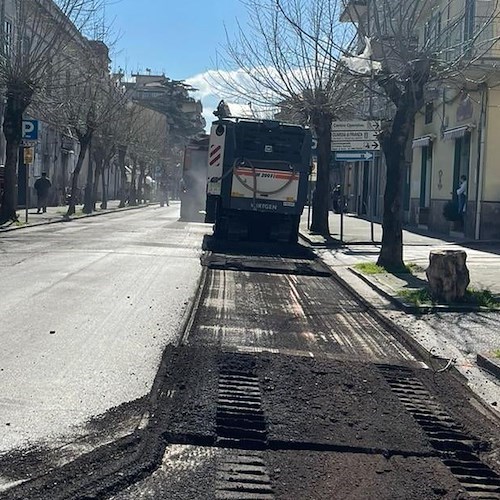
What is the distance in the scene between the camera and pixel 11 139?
27656 millimetres

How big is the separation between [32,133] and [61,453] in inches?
947

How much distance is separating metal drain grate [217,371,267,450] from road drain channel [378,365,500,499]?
3.81 ft

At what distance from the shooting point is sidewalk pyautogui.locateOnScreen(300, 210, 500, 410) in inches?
340

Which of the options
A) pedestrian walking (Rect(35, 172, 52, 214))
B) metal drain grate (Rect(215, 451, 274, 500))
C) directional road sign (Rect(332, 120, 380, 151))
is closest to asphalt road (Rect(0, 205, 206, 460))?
metal drain grate (Rect(215, 451, 274, 500))

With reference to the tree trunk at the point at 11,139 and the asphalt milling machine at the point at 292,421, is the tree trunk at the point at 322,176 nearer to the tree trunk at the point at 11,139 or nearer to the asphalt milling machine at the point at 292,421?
the tree trunk at the point at 11,139

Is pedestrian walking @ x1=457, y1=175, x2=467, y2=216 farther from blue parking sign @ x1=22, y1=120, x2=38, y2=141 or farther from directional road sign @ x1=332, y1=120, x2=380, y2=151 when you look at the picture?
blue parking sign @ x1=22, y1=120, x2=38, y2=141

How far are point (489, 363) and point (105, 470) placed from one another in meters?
4.65

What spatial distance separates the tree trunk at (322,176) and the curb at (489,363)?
17.0 m

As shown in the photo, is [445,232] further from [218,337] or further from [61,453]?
[61,453]

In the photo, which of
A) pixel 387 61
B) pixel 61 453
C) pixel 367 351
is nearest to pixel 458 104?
pixel 387 61

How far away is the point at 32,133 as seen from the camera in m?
28.1

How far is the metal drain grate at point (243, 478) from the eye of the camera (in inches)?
188

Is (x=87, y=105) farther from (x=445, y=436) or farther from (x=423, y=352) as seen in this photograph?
(x=445, y=436)

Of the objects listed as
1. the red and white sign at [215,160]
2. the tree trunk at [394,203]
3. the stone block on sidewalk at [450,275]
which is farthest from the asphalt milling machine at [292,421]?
the red and white sign at [215,160]
